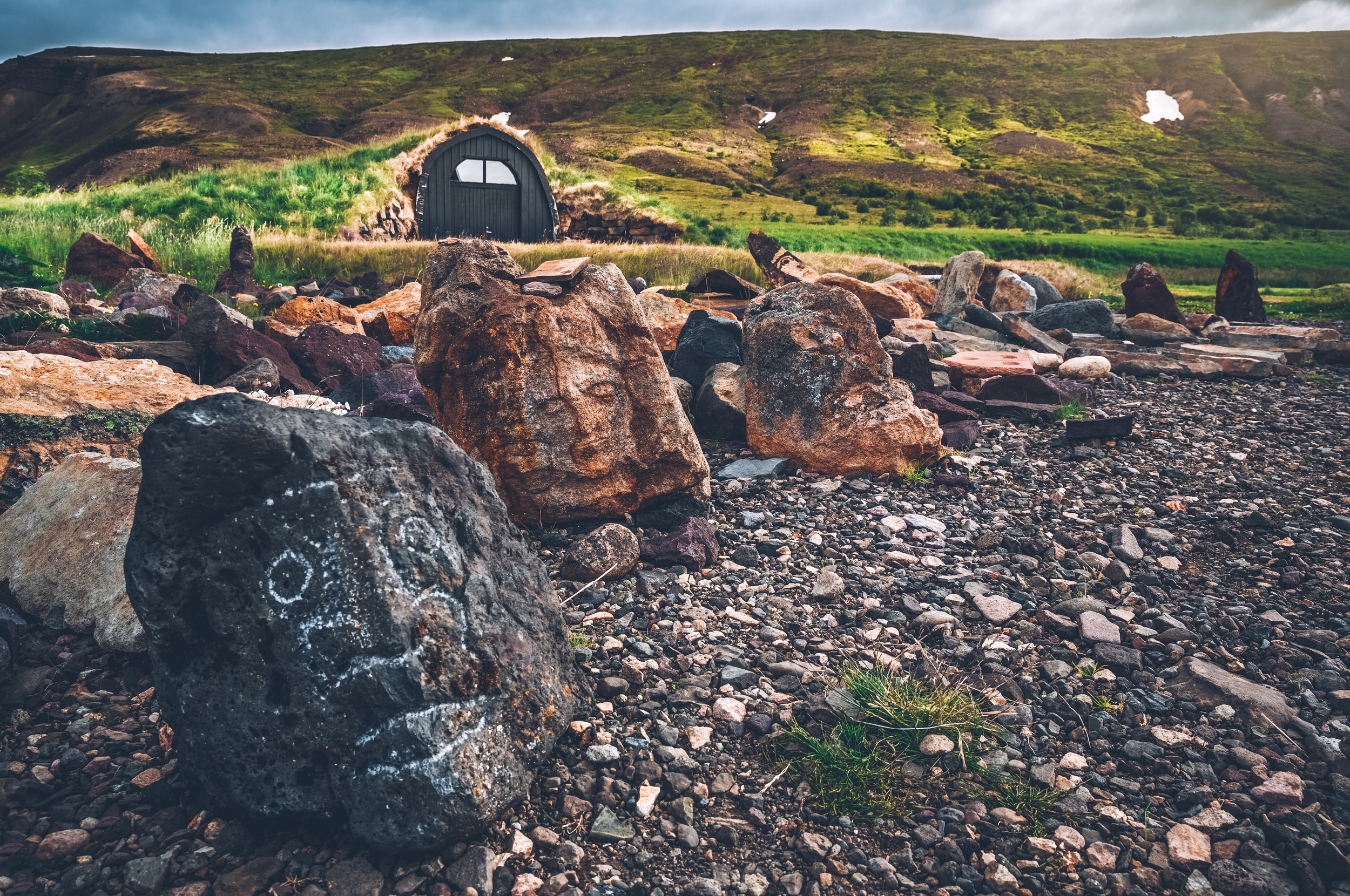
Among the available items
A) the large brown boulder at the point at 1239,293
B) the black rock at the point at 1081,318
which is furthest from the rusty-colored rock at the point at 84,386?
the large brown boulder at the point at 1239,293

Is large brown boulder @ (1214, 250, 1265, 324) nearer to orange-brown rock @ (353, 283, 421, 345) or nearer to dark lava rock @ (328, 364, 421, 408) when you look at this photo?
orange-brown rock @ (353, 283, 421, 345)

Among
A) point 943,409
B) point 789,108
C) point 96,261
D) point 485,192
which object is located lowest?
point 943,409

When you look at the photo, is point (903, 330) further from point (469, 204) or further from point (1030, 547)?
point (469, 204)

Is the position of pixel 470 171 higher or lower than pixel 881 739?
higher

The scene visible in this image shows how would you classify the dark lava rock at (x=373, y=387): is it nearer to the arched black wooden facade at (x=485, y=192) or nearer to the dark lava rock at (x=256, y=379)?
the dark lava rock at (x=256, y=379)

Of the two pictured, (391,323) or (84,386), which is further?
(391,323)

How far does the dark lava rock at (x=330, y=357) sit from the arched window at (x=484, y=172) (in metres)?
18.1

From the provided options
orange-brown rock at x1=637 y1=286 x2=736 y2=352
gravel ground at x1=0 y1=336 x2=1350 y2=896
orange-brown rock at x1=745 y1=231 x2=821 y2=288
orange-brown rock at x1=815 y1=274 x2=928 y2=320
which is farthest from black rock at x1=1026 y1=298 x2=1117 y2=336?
gravel ground at x1=0 y1=336 x2=1350 y2=896

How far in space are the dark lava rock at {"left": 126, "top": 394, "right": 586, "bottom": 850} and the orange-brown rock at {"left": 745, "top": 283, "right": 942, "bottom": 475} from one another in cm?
434

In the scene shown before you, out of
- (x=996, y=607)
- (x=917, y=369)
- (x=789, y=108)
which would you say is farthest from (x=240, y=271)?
(x=789, y=108)

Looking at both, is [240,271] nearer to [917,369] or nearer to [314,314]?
[314,314]

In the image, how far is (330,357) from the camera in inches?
331

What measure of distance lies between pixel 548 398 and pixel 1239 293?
763 inches

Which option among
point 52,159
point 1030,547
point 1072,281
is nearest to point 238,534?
point 1030,547
